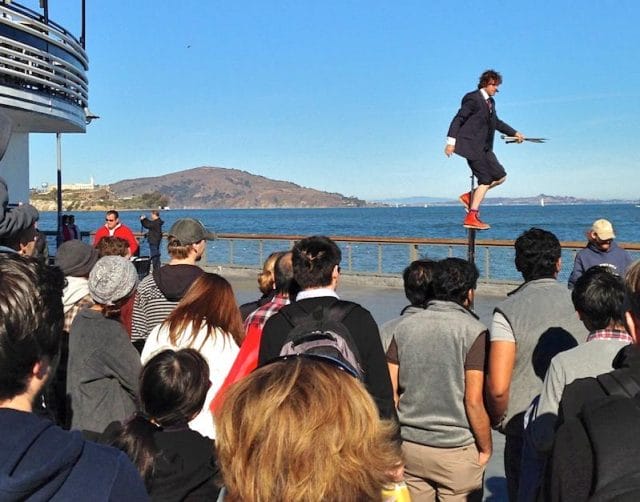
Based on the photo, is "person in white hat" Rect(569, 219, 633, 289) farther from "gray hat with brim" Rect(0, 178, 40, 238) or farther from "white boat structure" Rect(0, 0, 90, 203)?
"white boat structure" Rect(0, 0, 90, 203)

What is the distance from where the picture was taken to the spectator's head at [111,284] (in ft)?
12.2

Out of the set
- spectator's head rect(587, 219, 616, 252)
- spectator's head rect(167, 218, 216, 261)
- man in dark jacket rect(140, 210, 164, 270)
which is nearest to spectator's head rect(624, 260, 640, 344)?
spectator's head rect(167, 218, 216, 261)

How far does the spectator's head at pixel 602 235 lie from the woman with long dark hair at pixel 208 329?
4.15 metres

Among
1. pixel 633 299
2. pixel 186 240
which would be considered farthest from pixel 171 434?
pixel 186 240

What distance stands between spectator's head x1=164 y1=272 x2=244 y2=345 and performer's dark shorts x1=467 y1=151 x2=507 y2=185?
11.8 feet

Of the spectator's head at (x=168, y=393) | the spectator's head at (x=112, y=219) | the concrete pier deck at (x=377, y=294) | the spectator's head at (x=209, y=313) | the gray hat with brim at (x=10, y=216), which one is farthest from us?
the concrete pier deck at (x=377, y=294)

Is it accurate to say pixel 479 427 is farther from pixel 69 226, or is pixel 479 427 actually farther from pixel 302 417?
pixel 69 226

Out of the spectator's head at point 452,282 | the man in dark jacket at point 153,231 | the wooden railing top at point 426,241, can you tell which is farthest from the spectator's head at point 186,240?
the man in dark jacket at point 153,231

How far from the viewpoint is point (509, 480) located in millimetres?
4105

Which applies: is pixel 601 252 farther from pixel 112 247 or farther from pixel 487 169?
pixel 112 247

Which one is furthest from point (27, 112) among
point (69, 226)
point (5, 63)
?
point (69, 226)

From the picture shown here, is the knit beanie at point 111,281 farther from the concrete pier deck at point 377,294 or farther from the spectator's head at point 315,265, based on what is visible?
the concrete pier deck at point 377,294

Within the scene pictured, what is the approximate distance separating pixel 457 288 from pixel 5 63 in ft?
39.8

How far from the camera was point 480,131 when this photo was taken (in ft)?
21.7
